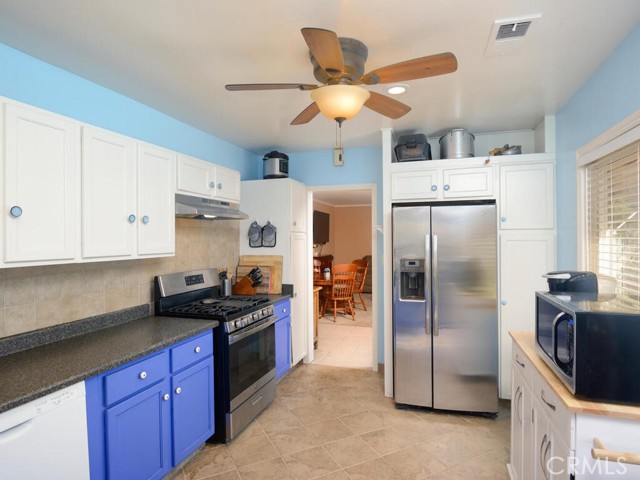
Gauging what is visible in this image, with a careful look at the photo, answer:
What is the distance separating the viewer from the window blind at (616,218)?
6.21ft

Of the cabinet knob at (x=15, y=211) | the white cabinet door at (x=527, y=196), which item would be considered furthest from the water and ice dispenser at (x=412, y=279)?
the cabinet knob at (x=15, y=211)

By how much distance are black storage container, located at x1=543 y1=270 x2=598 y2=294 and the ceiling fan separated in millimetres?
1200

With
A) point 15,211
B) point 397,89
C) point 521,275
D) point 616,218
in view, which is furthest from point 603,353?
point 15,211

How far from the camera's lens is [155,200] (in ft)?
7.72

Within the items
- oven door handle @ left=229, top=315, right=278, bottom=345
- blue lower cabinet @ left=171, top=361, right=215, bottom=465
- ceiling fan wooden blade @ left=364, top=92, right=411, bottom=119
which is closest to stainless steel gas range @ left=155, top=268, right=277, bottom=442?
oven door handle @ left=229, top=315, right=278, bottom=345

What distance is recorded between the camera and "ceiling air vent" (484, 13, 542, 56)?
164 cm

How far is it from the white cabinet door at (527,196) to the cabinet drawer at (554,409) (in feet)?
5.73

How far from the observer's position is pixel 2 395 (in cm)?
130

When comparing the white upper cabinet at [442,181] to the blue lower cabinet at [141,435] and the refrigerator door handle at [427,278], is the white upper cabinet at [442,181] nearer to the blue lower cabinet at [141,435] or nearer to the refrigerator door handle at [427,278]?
the refrigerator door handle at [427,278]

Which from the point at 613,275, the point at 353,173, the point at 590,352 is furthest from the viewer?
the point at 353,173

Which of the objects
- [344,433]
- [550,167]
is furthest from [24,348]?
[550,167]

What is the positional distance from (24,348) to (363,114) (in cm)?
264

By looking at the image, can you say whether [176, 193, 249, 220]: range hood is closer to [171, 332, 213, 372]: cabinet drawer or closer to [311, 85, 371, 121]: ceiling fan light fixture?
[171, 332, 213, 372]: cabinet drawer

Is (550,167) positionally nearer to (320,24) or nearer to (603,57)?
(603,57)
